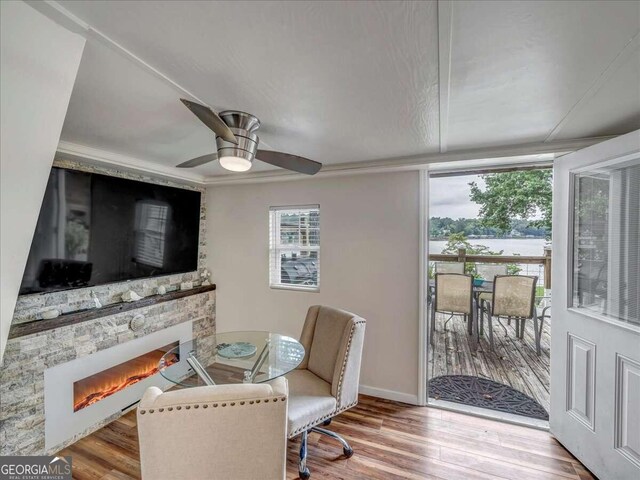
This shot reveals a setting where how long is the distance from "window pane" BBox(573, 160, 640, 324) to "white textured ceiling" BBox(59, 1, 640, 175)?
35cm

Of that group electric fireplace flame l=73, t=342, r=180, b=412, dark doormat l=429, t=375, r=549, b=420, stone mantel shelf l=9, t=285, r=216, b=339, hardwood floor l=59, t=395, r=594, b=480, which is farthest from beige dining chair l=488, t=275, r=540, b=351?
stone mantel shelf l=9, t=285, r=216, b=339

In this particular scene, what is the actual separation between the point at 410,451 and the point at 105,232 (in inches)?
115

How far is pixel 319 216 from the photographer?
302 centimetres

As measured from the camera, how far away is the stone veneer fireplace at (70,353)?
6.02ft

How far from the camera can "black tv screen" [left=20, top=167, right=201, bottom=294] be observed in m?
1.98

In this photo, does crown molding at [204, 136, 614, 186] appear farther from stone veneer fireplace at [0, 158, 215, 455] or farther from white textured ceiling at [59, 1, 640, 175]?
stone veneer fireplace at [0, 158, 215, 455]

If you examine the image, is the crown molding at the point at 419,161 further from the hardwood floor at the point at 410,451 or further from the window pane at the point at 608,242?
the hardwood floor at the point at 410,451

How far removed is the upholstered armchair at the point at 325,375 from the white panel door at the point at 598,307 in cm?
152

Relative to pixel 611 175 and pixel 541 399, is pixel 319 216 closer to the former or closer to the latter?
pixel 611 175

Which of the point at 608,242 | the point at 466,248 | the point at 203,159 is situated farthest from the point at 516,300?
the point at 203,159

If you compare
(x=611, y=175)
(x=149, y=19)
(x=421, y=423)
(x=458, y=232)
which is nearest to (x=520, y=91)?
(x=611, y=175)

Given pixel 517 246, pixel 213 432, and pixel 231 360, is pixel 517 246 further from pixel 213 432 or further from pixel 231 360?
pixel 213 432

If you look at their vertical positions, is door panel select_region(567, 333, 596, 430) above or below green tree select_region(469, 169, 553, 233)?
below

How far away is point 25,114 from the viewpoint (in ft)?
2.94
